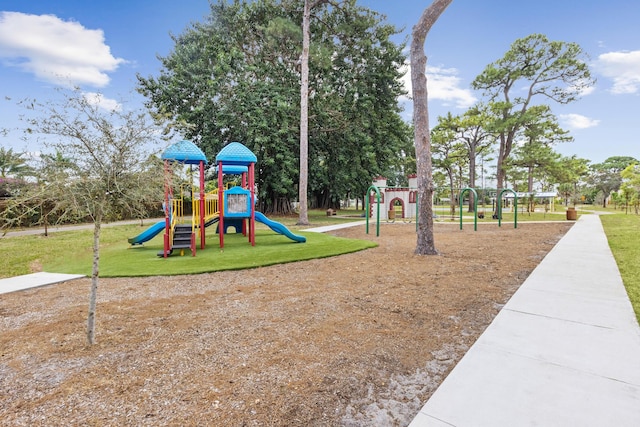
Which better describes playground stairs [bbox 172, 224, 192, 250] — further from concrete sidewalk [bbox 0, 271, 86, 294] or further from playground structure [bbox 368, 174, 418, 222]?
playground structure [bbox 368, 174, 418, 222]

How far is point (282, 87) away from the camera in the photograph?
763 inches

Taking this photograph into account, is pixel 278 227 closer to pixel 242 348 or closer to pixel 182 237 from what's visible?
pixel 182 237

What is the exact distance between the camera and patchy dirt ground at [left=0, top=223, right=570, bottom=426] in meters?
2.07

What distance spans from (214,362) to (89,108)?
8.71 ft

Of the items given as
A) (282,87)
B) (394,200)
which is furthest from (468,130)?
(282,87)

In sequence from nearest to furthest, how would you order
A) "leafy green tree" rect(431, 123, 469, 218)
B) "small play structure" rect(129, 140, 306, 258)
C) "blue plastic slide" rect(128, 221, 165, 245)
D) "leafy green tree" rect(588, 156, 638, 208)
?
"small play structure" rect(129, 140, 306, 258) < "blue plastic slide" rect(128, 221, 165, 245) < "leafy green tree" rect(431, 123, 469, 218) < "leafy green tree" rect(588, 156, 638, 208)

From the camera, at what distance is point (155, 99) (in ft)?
65.1

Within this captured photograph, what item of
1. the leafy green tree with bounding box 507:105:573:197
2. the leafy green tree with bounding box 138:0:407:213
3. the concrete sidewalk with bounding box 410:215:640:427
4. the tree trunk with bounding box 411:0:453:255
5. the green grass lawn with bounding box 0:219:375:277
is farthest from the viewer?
the leafy green tree with bounding box 507:105:573:197

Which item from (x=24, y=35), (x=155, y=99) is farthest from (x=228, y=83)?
(x=24, y=35)

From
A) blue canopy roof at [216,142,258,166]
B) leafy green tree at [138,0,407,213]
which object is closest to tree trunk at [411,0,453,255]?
blue canopy roof at [216,142,258,166]

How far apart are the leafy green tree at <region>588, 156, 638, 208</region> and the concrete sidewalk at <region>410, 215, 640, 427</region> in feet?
218

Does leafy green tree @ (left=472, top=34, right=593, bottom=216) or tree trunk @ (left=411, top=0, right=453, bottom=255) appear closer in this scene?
tree trunk @ (left=411, top=0, right=453, bottom=255)

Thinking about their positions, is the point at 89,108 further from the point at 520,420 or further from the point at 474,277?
the point at 474,277

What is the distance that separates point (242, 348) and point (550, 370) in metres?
2.59
